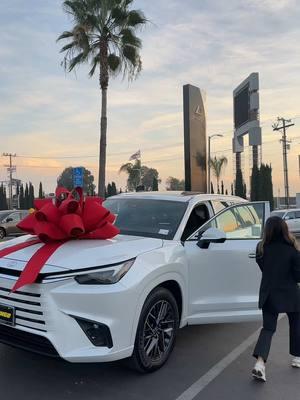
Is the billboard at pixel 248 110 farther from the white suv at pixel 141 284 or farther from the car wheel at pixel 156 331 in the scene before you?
the car wheel at pixel 156 331

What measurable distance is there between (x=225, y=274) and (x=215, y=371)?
1065mm

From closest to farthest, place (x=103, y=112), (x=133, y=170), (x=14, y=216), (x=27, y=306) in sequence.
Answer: (x=27, y=306) → (x=103, y=112) → (x=14, y=216) → (x=133, y=170)

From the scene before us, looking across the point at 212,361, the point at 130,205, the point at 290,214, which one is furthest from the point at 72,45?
the point at 212,361

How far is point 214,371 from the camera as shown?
4715 mm

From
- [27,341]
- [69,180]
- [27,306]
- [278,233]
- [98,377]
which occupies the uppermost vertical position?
[69,180]

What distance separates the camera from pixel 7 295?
13.6 feet

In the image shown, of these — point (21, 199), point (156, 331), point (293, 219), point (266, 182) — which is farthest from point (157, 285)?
point (21, 199)

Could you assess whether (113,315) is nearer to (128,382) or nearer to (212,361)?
(128,382)

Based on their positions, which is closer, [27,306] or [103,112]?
[27,306]

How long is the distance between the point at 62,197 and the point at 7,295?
1.28m

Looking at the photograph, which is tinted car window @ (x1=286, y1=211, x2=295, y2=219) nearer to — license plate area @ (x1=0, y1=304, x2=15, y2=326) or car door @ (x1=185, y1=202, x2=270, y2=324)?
car door @ (x1=185, y1=202, x2=270, y2=324)

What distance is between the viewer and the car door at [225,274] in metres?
5.09

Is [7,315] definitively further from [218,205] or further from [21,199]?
[21,199]

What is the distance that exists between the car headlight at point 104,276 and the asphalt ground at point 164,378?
679 mm
